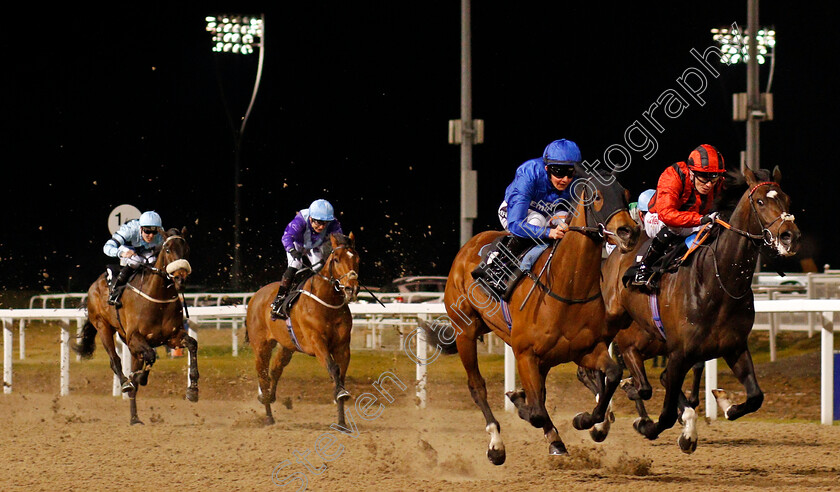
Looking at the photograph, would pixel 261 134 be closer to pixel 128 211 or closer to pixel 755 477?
pixel 128 211

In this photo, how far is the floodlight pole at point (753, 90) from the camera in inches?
523

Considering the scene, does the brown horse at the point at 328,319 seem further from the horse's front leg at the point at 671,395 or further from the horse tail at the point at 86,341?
the horse's front leg at the point at 671,395

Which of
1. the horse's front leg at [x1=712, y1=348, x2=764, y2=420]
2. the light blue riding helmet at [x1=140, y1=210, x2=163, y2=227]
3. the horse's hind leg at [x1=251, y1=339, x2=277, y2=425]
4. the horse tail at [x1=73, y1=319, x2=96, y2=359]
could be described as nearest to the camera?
the horse's front leg at [x1=712, y1=348, x2=764, y2=420]

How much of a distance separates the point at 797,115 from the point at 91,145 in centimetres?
2395

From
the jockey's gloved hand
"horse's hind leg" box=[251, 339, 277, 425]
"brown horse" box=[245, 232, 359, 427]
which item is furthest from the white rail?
the jockey's gloved hand

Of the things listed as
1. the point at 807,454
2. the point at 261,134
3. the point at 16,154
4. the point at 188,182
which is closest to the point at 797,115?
the point at 261,134

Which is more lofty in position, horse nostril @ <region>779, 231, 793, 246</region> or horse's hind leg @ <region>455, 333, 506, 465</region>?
horse nostril @ <region>779, 231, 793, 246</region>

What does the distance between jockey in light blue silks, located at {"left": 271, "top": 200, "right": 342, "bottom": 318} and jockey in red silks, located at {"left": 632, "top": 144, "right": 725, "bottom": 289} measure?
3.09 meters

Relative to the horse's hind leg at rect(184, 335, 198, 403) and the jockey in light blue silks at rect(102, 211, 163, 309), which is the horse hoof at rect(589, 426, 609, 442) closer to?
the horse's hind leg at rect(184, 335, 198, 403)

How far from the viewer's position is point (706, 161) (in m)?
5.89

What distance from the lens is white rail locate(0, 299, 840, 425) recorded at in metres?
7.70

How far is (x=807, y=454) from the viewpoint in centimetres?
641

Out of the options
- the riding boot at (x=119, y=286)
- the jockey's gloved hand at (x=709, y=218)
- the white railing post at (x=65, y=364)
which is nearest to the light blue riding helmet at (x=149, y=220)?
the riding boot at (x=119, y=286)

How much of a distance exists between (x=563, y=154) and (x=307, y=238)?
3575mm
